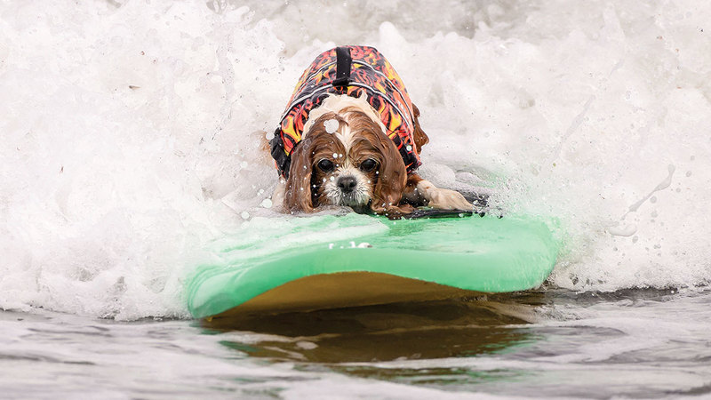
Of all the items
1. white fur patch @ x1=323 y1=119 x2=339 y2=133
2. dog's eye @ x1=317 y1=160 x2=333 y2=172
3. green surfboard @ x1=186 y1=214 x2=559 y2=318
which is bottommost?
green surfboard @ x1=186 y1=214 x2=559 y2=318

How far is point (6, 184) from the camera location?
3.64 m

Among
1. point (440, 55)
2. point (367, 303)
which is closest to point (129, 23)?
point (440, 55)

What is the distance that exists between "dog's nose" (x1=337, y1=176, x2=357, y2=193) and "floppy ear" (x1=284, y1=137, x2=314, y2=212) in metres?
0.18

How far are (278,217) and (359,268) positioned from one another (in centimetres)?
172

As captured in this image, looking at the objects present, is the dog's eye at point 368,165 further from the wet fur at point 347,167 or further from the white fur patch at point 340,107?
the white fur patch at point 340,107

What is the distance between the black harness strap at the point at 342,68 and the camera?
4723 millimetres

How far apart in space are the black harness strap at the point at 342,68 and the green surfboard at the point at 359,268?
5.28ft

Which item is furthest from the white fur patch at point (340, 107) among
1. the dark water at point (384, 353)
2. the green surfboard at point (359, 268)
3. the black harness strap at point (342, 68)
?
the dark water at point (384, 353)

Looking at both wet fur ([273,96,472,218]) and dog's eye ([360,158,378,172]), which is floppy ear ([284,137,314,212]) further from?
dog's eye ([360,158,378,172])

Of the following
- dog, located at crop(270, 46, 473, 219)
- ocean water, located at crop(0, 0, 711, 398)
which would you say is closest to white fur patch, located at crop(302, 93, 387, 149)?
dog, located at crop(270, 46, 473, 219)

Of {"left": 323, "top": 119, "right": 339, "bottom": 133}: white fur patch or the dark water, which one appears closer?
the dark water

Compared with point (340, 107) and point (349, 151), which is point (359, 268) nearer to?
point (349, 151)

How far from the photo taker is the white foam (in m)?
3.13

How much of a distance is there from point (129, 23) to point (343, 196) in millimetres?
4177
